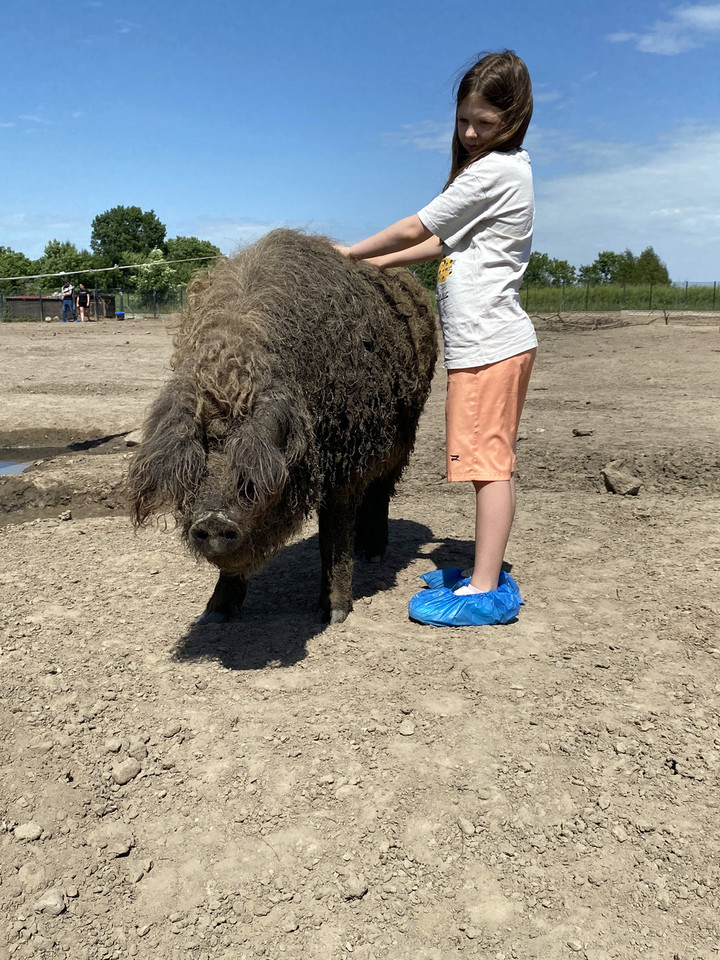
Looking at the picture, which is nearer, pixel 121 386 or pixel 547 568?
pixel 547 568

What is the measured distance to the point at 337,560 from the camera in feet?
14.7

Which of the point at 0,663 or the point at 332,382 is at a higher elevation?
the point at 332,382

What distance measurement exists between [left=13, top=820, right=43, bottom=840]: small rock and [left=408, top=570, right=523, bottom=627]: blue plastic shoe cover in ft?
6.80

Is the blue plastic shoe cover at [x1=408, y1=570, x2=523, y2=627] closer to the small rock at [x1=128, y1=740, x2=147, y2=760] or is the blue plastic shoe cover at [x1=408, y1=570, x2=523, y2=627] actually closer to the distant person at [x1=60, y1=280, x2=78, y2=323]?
the small rock at [x1=128, y1=740, x2=147, y2=760]

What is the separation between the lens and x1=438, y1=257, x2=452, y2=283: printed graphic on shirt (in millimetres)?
4137

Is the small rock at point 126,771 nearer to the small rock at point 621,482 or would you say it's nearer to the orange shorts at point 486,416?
the orange shorts at point 486,416

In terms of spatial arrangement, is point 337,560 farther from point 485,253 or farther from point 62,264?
point 62,264

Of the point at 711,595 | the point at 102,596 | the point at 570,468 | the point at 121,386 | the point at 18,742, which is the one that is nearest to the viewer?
the point at 18,742

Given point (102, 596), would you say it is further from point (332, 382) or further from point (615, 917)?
point (615, 917)

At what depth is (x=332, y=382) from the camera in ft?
12.8

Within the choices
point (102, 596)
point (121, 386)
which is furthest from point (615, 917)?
point (121, 386)

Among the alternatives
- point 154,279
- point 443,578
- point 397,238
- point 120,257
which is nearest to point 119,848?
point 443,578

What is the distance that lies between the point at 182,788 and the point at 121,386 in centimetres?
1058

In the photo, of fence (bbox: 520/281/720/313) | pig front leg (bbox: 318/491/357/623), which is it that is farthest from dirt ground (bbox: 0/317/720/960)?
fence (bbox: 520/281/720/313)
